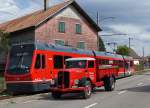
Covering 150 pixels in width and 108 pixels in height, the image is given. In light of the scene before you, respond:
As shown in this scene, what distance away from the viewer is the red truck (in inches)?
811

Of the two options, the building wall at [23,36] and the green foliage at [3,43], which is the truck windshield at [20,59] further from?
the building wall at [23,36]

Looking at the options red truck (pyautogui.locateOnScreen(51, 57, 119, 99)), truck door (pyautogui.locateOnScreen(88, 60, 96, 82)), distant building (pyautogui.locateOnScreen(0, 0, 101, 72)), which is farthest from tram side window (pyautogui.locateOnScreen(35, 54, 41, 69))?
distant building (pyautogui.locateOnScreen(0, 0, 101, 72))

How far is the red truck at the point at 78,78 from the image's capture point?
20.6m

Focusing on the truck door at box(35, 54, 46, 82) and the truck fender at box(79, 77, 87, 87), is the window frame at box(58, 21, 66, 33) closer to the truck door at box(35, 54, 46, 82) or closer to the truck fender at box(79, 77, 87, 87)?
the truck door at box(35, 54, 46, 82)

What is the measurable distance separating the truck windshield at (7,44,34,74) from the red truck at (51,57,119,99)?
285cm

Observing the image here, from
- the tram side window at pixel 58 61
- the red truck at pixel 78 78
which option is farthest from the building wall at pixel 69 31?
the red truck at pixel 78 78

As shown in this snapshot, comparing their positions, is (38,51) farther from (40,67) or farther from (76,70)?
(76,70)

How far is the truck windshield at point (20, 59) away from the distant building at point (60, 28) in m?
26.5

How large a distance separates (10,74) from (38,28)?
1141 inches

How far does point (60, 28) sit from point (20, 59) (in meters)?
33.0

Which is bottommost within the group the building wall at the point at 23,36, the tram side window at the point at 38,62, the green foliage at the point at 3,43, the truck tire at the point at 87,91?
the truck tire at the point at 87,91

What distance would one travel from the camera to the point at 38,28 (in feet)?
175

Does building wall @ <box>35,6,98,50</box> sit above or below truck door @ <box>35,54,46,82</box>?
above

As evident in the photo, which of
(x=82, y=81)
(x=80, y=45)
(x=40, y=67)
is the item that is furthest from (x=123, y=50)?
(x=82, y=81)
